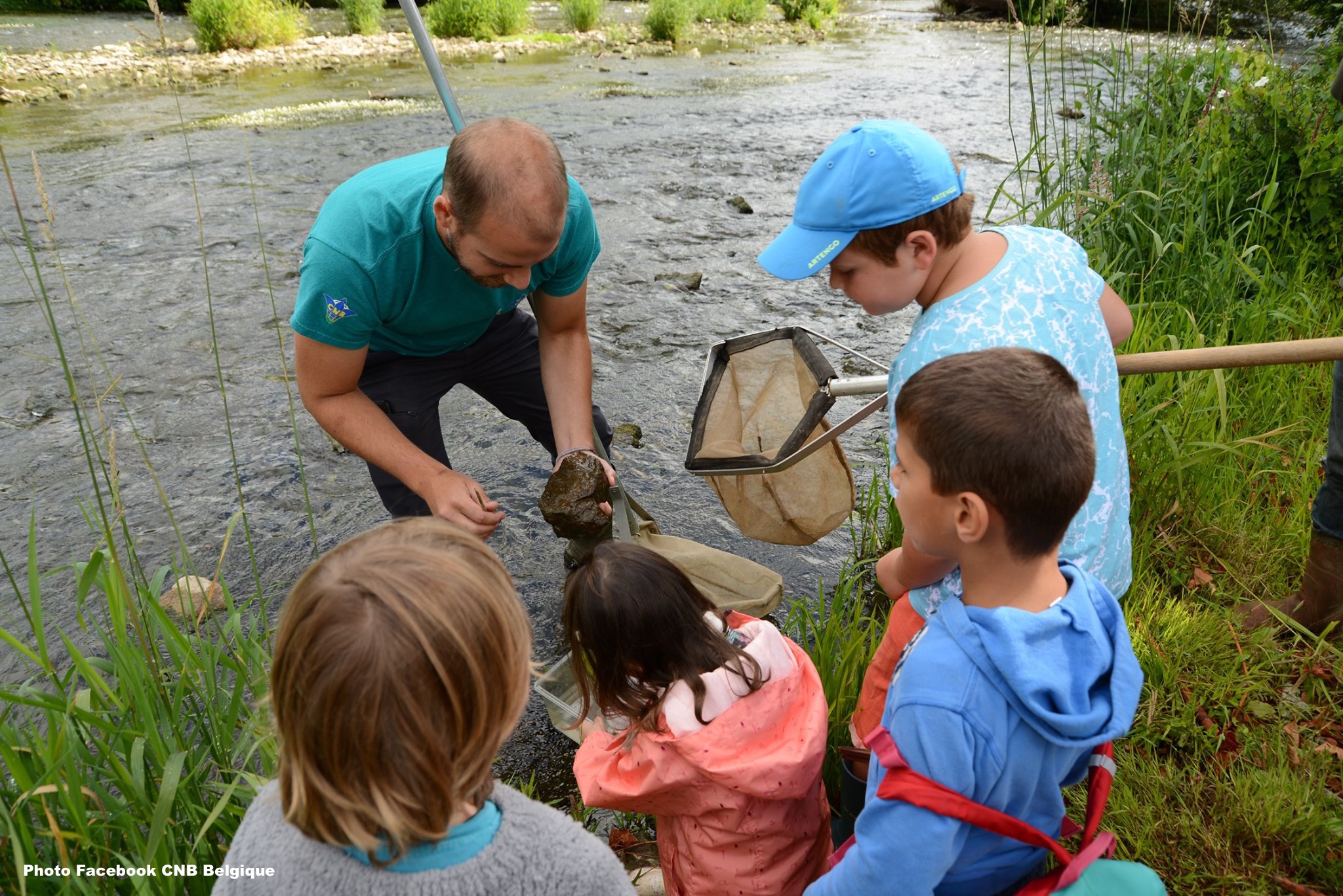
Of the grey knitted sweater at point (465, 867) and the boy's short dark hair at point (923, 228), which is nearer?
the grey knitted sweater at point (465, 867)

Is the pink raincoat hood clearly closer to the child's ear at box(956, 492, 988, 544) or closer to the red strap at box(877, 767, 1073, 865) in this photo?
the red strap at box(877, 767, 1073, 865)

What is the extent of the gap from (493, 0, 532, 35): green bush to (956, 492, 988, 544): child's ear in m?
15.2

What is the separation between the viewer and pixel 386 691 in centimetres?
97

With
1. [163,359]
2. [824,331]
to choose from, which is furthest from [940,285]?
[163,359]

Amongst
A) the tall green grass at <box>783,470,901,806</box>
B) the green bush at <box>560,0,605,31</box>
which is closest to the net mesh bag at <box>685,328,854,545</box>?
the tall green grass at <box>783,470,901,806</box>

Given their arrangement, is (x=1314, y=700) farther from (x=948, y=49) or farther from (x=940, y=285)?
(x=948, y=49)

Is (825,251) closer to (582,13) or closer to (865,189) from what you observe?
(865,189)

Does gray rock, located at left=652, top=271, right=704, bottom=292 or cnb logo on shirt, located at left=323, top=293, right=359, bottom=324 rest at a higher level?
cnb logo on shirt, located at left=323, top=293, right=359, bottom=324

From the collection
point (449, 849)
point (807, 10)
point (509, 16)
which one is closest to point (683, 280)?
point (449, 849)

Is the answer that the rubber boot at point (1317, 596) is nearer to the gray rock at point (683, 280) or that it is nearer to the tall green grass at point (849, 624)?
the tall green grass at point (849, 624)

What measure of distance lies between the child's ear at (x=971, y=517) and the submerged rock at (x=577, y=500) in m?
1.30

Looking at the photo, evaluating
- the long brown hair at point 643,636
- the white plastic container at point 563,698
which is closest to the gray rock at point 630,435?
the white plastic container at point 563,698

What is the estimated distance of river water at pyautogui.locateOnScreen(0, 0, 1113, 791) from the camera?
141 inches

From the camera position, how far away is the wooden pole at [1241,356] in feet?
5.95
